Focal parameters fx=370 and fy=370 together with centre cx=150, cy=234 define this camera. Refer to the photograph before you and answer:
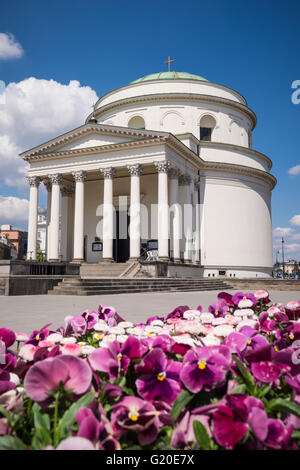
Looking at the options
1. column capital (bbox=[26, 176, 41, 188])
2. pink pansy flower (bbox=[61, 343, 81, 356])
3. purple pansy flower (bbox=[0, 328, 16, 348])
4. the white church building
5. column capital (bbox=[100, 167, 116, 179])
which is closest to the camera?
pink pansy flower (bbox=[61, 343, 81, 356])

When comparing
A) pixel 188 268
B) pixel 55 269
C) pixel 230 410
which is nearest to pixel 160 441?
pixel 230 410

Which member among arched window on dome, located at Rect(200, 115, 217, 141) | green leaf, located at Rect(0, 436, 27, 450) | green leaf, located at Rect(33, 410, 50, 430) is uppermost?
arched window on dome, located at Rect(200, 115, 217, 141)

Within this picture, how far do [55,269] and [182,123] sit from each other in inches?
949

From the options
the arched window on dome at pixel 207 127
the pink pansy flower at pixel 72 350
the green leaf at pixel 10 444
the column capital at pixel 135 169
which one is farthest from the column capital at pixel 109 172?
the green leaf at pixel 10 444

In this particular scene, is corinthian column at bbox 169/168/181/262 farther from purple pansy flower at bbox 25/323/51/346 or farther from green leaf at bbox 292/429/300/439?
green leaf at bbox 292/429/300/439

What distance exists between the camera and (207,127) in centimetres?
4000

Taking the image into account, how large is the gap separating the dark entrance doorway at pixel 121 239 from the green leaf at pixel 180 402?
3580 centimetres

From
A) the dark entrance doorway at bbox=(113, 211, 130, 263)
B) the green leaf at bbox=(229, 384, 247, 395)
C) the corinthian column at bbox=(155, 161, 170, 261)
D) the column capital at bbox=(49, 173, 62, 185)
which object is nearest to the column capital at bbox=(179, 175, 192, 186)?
the corinthian column at bbox=(155, 161, 170, 261)

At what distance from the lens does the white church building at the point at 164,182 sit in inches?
1216

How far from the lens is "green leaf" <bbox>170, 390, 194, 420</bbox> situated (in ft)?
4.57

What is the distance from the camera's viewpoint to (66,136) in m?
32.4

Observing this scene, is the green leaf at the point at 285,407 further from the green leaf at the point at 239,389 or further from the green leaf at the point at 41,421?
the green leaf at the point at 41,421

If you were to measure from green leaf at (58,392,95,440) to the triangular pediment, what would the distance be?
28.8 meters

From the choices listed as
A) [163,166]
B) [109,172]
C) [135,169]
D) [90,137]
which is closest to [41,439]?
[163,166]
